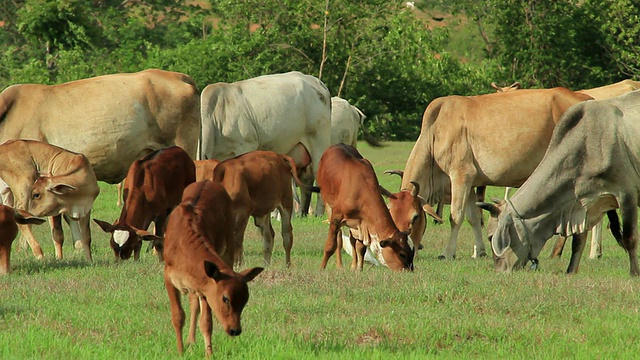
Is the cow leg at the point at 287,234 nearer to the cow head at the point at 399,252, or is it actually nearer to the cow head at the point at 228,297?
the cow head at the point at 399,252

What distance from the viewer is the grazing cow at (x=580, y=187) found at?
468 inches

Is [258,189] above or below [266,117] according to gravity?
above

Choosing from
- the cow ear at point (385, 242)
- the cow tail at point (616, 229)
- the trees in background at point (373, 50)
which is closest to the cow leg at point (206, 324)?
the cow ear at point (385, 242)

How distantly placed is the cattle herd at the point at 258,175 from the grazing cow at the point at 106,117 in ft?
0.06

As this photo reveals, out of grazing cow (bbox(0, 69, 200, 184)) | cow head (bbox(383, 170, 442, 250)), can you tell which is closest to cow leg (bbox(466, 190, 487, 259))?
cow head (bbox(383, 170, 442, 250))

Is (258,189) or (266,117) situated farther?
(266,117)

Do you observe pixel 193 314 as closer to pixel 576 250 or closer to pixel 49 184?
pixel 49 184

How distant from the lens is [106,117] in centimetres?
1538

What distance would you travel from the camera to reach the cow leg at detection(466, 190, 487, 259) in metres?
14.8

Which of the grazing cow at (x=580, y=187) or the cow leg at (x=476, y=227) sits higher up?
the grazing cow at (x=580, y=187)

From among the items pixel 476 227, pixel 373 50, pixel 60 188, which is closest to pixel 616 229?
pixel 476 227

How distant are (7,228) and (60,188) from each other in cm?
152

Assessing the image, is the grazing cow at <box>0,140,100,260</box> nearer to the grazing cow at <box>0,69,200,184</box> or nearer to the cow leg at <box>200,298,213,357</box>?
the grazing cow at <box>0,69,200,184</box>

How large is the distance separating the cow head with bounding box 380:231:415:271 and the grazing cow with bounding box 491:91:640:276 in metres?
1.36
